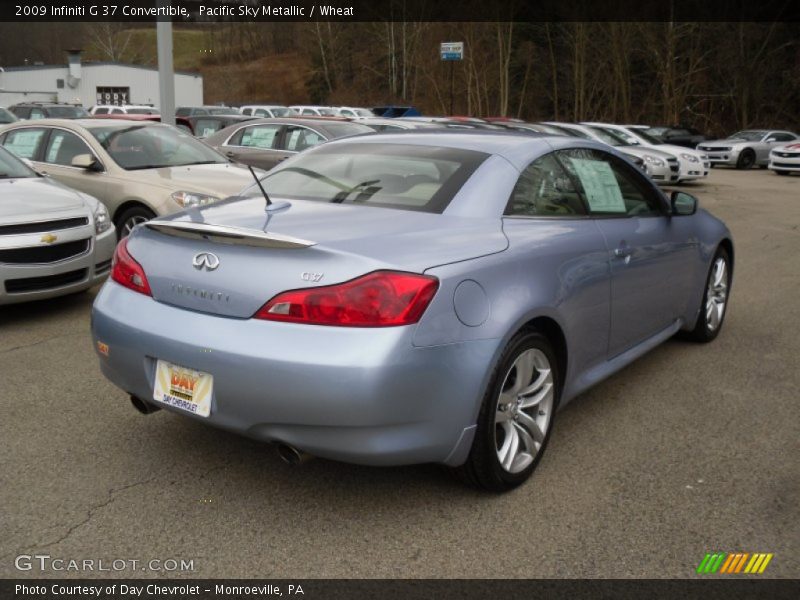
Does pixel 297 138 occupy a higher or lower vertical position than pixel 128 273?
higher

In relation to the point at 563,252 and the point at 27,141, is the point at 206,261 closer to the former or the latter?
the point at 563,252

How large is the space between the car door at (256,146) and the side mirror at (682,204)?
7765mm

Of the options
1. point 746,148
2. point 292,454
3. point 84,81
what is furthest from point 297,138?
point 84,81

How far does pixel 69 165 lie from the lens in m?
8.56

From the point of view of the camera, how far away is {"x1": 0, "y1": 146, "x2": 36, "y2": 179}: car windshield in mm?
6785

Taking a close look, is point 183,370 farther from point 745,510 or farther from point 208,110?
point 208,110

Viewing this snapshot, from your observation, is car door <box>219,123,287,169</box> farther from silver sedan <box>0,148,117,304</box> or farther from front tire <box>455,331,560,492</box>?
front tire <box>455,331,560,492</box>

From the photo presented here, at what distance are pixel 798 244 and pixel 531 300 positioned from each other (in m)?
8.91

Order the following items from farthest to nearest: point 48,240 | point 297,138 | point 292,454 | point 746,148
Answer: point 746,148 < point 297,138 < point 48,240 < point 292,454

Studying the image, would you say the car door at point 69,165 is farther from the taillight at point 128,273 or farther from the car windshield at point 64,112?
the car windshield at point 64,112

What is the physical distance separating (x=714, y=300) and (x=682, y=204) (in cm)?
112

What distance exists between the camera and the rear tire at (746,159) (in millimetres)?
Answer: 27625

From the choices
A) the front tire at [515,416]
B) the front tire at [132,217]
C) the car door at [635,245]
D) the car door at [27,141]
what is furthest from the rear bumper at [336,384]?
the car door at [27,141]

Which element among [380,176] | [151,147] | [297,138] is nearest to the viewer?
[380,176]
